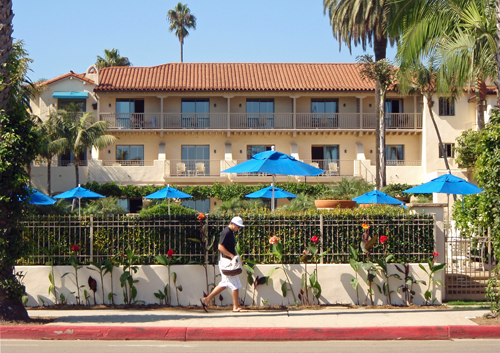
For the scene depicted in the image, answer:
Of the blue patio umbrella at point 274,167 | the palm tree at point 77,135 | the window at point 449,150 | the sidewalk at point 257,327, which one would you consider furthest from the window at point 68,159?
the sidewalk at point 257,327

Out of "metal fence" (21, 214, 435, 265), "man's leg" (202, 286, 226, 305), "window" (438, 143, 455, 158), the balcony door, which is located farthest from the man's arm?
"window" (438, 143, 455, 158)

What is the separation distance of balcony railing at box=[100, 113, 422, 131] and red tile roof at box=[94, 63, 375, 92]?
74.3 inches

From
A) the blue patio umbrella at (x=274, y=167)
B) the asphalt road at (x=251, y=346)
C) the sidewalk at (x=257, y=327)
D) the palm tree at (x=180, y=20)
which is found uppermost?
the palm tree at (x=180, y=20)

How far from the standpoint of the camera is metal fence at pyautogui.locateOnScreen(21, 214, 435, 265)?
36.3 ft

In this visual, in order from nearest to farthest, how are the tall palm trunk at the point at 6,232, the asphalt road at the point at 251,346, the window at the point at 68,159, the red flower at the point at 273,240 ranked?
1. the asphalt road at the point at 251,346
2. the tall palm trunk at the point at 6,232
3. the red flower at the point at 273,240
4. the window at the point at 68,159

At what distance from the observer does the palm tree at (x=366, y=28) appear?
3061 cm

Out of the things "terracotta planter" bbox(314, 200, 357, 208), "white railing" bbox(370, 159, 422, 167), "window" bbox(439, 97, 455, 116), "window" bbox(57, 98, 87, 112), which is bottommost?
"terracotta planter" bbox(314, 200, 357, 208)

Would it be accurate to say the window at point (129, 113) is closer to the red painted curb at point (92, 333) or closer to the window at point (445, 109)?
the window at point (445, 109)

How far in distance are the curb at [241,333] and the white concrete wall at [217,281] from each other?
7.27 ft

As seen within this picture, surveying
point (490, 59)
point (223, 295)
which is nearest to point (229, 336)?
A: point (223, 295)

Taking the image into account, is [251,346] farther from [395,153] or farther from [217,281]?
[395,153]

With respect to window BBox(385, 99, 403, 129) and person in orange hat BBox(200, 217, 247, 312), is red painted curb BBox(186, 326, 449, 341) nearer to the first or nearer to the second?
person in orange hat BBox(200, 217, 247, 312)

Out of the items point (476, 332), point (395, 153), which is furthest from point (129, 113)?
point (476, 332)

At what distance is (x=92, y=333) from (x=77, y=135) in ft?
80.8
